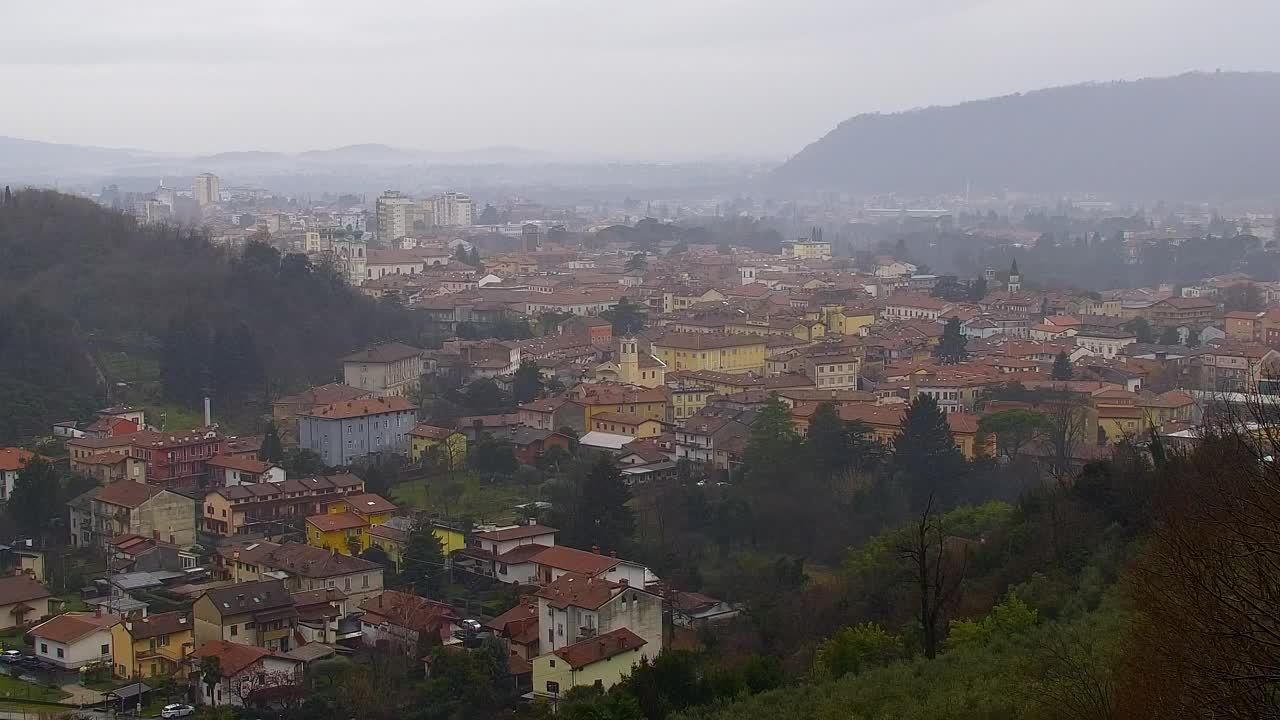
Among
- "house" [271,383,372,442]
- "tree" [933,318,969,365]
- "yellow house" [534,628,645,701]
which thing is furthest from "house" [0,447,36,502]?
"tree" [933,318,969,365]

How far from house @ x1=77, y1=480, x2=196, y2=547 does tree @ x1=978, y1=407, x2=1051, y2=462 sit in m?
8.66

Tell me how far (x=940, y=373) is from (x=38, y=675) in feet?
45.1

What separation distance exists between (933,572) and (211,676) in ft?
16.7

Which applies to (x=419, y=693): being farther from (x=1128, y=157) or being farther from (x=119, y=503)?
(x=1128, y=157)

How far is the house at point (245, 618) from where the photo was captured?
472 inches

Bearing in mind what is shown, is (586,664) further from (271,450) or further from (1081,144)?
(1081,144)

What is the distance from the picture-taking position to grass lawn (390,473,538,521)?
1598 centimetres

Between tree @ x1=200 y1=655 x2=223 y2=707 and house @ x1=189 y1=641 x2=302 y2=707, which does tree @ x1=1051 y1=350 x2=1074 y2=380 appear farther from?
tree @ x1=200 y1=655 x2=223 y2=707

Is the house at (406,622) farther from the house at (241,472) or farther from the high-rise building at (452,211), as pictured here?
the high-rise building at (452,211)

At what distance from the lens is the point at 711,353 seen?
80.8 feet

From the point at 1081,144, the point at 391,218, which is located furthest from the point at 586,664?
the point at 1081,144

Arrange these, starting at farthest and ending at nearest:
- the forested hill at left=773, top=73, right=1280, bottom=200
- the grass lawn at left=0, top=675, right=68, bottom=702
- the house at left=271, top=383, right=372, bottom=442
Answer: the forested hill at left=773, top=73, right=1280, bottom=200, the house at left=271, top=383, right=372, bottom=442, the grass lawn at left=0, top=675, right=68, bottom=702

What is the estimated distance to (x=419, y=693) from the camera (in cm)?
1059

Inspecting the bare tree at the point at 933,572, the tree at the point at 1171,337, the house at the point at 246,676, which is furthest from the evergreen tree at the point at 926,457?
the tree at the point at 1171,337
